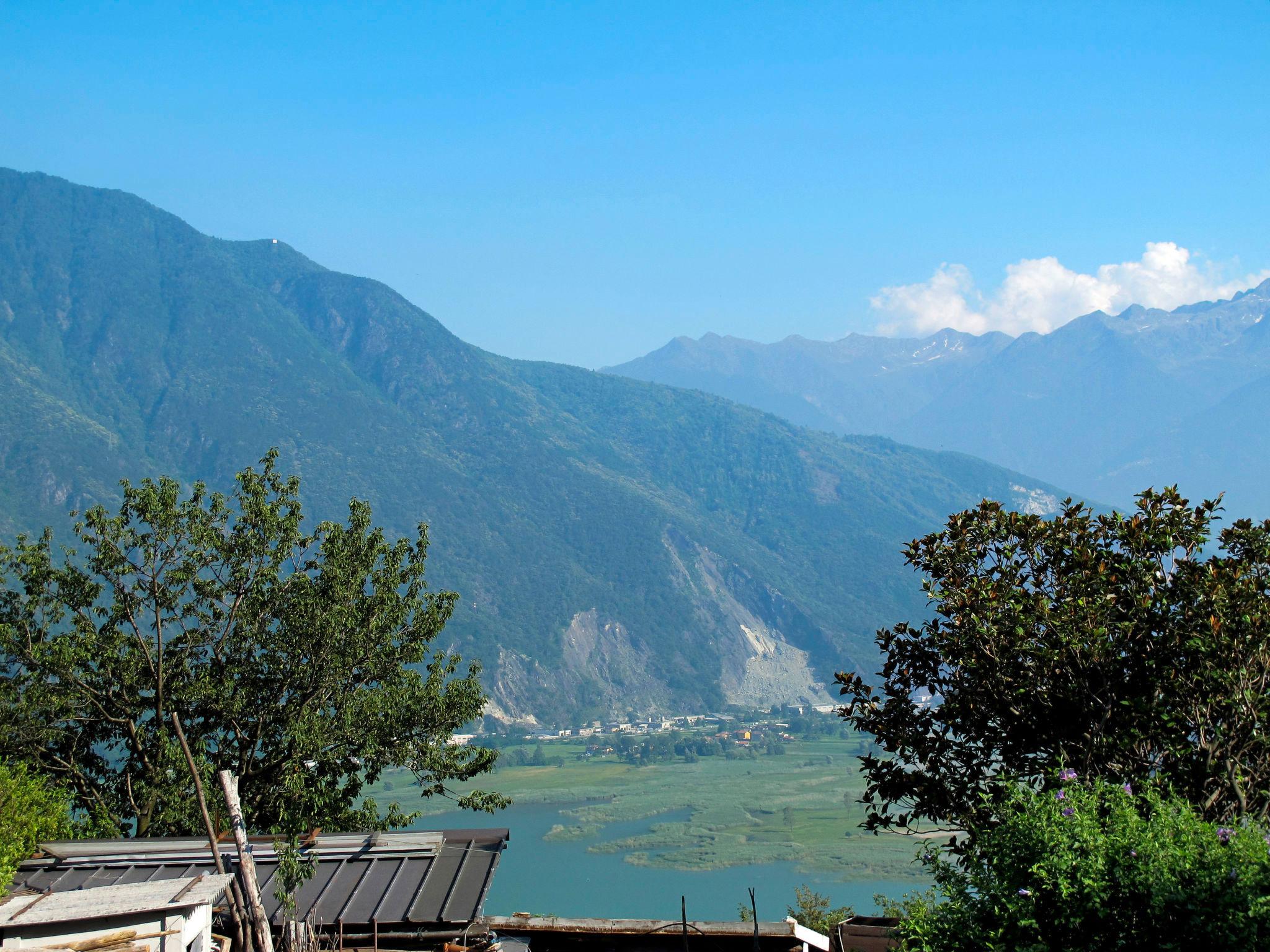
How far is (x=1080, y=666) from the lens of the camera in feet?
36.9

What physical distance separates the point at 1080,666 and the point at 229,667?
15424mm

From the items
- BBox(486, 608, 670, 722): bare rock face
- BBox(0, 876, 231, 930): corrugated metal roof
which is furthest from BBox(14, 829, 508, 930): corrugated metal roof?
BBox(486, 608, 670, 722): bare rock face

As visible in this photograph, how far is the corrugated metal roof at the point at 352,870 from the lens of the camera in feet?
39.2

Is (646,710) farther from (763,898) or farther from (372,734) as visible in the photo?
(372,734)

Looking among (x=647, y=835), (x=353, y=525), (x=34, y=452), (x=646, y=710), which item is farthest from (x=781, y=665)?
(x=353, y=525)

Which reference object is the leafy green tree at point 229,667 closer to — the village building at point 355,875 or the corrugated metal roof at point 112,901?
the village building at point 355,875

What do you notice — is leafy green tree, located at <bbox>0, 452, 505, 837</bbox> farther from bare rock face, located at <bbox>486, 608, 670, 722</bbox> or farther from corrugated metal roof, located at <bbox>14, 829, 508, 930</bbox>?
bare rock face, located at <bbox>486, 608, 670, 722</bbox>

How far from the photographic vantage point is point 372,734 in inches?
795

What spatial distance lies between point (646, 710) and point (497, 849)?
154m

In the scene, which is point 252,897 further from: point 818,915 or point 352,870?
point 818,915

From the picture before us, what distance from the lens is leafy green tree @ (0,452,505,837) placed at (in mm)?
19984

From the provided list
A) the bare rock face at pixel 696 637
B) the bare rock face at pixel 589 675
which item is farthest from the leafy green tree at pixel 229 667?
the bare rock face at pixel 696 637

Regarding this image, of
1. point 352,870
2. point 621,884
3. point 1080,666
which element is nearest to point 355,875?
point 352,870

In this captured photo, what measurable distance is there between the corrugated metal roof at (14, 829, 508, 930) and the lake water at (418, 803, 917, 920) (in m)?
47.9
